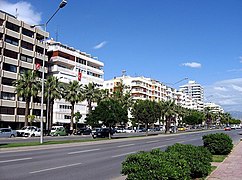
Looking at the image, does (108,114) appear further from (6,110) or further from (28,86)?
(6,110)

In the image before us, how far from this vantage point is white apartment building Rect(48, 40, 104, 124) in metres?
76.1

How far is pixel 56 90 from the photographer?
58.8m

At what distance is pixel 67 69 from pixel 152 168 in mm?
74020

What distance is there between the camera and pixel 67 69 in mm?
79500

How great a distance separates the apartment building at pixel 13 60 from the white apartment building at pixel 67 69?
7.91 m

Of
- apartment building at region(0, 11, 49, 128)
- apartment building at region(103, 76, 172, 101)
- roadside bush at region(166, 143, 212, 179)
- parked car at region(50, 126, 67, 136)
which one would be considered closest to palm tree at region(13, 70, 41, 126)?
parked car at region(50, 126, 67, 136)

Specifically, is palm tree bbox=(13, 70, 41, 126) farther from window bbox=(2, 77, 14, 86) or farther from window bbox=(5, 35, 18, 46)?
window bbox=(5, 35, 18, 46)

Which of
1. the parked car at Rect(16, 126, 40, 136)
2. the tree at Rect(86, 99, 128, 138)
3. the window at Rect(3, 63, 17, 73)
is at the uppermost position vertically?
the window at Rect(3, 63, 17, 73)

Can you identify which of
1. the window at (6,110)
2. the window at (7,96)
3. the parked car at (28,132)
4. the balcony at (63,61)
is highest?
the balcony at (63,61)

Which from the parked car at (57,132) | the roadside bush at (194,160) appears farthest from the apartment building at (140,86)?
the roadside bush at (194,160)

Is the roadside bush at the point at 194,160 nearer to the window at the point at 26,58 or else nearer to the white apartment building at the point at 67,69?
Answer: the window at the point at 26,58

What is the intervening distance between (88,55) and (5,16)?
33.8m

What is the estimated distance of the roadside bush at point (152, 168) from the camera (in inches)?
278

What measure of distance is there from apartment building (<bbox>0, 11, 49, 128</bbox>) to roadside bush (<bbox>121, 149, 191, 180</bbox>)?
56.2 m
